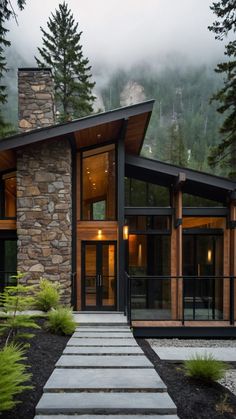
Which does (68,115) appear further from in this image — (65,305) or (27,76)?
(65,305)

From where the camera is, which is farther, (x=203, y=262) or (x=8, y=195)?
(x=203, y=262)

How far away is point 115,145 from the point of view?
1010 cm

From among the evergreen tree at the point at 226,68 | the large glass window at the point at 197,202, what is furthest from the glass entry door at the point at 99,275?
the evergreen tree at the point at 226,68

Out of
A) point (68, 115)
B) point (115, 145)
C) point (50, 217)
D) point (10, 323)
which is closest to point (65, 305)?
point (50, 217)

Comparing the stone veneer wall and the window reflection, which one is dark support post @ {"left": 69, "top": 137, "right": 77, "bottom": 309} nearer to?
the stone veneer wall

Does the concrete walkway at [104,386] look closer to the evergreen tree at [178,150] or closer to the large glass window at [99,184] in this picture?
the large glass window at [99,184]

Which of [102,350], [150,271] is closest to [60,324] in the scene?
[102,350]

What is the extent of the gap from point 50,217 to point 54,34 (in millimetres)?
19978

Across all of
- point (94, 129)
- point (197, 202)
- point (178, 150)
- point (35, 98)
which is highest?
point (178, 150)

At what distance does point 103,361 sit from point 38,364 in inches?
37.1

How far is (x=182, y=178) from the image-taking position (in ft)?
32.1

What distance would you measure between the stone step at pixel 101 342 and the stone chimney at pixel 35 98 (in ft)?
21.3

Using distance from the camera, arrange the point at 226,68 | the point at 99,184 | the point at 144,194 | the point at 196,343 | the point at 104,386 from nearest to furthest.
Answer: the point at 104,386
the point at 196,343
the point at 99,184
the point at 144,194
the point at 226,68

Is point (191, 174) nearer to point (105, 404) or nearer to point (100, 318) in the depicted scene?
point (100, 318)
